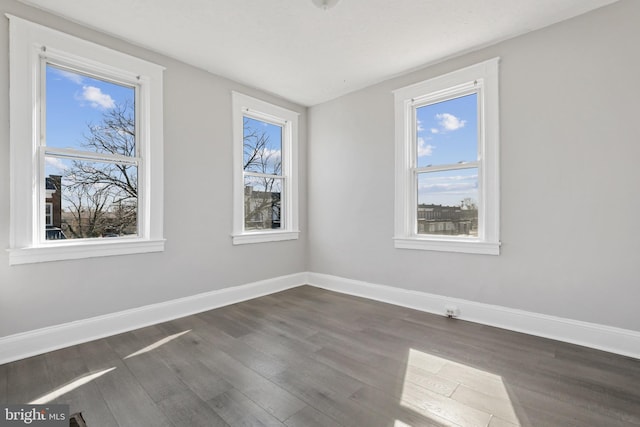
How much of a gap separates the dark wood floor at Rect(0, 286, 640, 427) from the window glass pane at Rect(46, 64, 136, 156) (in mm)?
1803

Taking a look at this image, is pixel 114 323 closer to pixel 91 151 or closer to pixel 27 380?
pixel 27 380

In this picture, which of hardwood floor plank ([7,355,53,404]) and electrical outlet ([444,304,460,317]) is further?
electrical outlet ([444,304,460,317])

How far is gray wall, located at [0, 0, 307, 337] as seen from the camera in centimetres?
237

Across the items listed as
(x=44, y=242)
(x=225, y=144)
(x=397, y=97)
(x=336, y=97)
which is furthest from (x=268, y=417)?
(x=336, y=97)

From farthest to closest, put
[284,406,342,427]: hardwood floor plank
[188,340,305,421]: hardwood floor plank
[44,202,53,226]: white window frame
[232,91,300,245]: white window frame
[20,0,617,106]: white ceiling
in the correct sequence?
[232,91,300,245]: white window frame
[44,202,53,226]: white window frame
[20,0,617,106]: white ceiling
[188,340,305,421]: hardwood floor plank
[284,406,342,427]: hardwood floor plank

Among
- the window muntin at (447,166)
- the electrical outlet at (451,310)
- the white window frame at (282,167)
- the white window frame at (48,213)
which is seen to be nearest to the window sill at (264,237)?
the white window frame at (282,167)

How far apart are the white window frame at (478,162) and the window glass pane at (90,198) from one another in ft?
9.73

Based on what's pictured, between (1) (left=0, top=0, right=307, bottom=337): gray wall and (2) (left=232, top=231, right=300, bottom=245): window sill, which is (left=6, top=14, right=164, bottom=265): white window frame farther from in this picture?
(2) (left=232, top=231, right=300, bottom=245): window sill

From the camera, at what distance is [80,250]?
2.65m

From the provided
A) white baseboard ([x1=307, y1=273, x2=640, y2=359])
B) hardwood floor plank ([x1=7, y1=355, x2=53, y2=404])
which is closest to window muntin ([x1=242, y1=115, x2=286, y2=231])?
white baseboard ([x1=307, y1=273, x2=640, y2=359])

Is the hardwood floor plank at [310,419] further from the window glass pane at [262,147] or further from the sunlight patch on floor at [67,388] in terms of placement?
the window glass pane at [262,147]

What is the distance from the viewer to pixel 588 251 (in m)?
2.54

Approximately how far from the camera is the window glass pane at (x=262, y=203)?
4102 millimetres

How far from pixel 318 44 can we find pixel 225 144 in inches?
62.9
